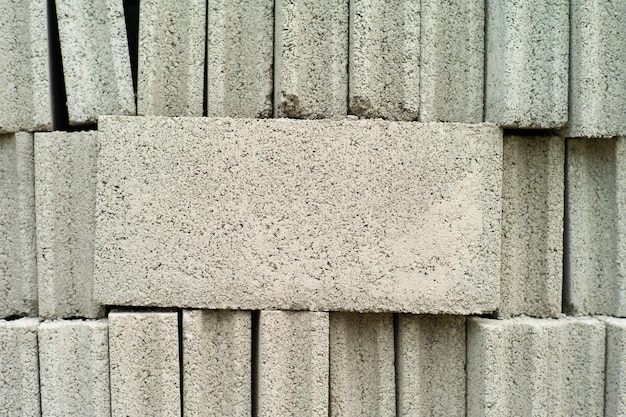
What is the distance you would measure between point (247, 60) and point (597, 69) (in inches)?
46.9

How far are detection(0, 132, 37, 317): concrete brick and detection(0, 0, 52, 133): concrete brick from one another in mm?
72

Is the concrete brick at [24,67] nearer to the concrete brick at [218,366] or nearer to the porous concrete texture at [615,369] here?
the concrete brick at [218,366]

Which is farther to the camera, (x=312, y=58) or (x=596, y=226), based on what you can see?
(x=596, y=226)

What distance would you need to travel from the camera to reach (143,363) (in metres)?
1.61

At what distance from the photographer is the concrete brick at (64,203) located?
1648mm

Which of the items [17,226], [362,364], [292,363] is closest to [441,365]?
[362,364]

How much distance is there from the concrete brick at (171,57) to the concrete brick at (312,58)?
0.27 m

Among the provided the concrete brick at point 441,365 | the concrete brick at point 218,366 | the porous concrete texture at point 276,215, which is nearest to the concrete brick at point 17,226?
the porous concrete texture at point 276,215

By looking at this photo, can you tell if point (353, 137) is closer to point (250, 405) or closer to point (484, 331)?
point (484, 331)

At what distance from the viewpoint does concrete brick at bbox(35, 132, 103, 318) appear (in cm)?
165

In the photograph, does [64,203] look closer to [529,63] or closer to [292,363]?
[292,363]

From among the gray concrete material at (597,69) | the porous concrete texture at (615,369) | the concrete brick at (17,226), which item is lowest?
the porous concrete texture at (615,369)

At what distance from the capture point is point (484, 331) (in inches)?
64.4

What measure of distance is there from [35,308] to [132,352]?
45 centimetres
